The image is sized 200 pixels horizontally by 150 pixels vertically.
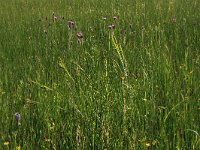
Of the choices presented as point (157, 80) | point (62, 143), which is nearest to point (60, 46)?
point (157, 80)

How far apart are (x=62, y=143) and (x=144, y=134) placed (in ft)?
1.57

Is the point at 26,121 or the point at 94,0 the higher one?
the point at 94,0

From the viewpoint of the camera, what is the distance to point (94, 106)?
2.17 m

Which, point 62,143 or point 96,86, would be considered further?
point 96,86

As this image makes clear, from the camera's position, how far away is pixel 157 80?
8.23 feet

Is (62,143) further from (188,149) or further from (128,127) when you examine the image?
(188,149)

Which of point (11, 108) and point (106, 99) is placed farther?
point (11, 108)

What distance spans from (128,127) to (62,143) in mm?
379

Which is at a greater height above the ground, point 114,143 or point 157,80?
point 157,80

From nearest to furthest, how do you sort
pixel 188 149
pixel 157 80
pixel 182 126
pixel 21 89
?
1. pixel 188 149
2. pixel 182 126
3. pixel 157 80
4. pixel 21 89

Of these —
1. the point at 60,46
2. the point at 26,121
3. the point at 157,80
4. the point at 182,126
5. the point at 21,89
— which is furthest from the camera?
the point at 60,46

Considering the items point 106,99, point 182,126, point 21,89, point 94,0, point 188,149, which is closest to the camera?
point 188,149

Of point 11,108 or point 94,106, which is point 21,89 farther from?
point 94,106

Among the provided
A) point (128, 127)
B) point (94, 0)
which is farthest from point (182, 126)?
point (94, 0)
